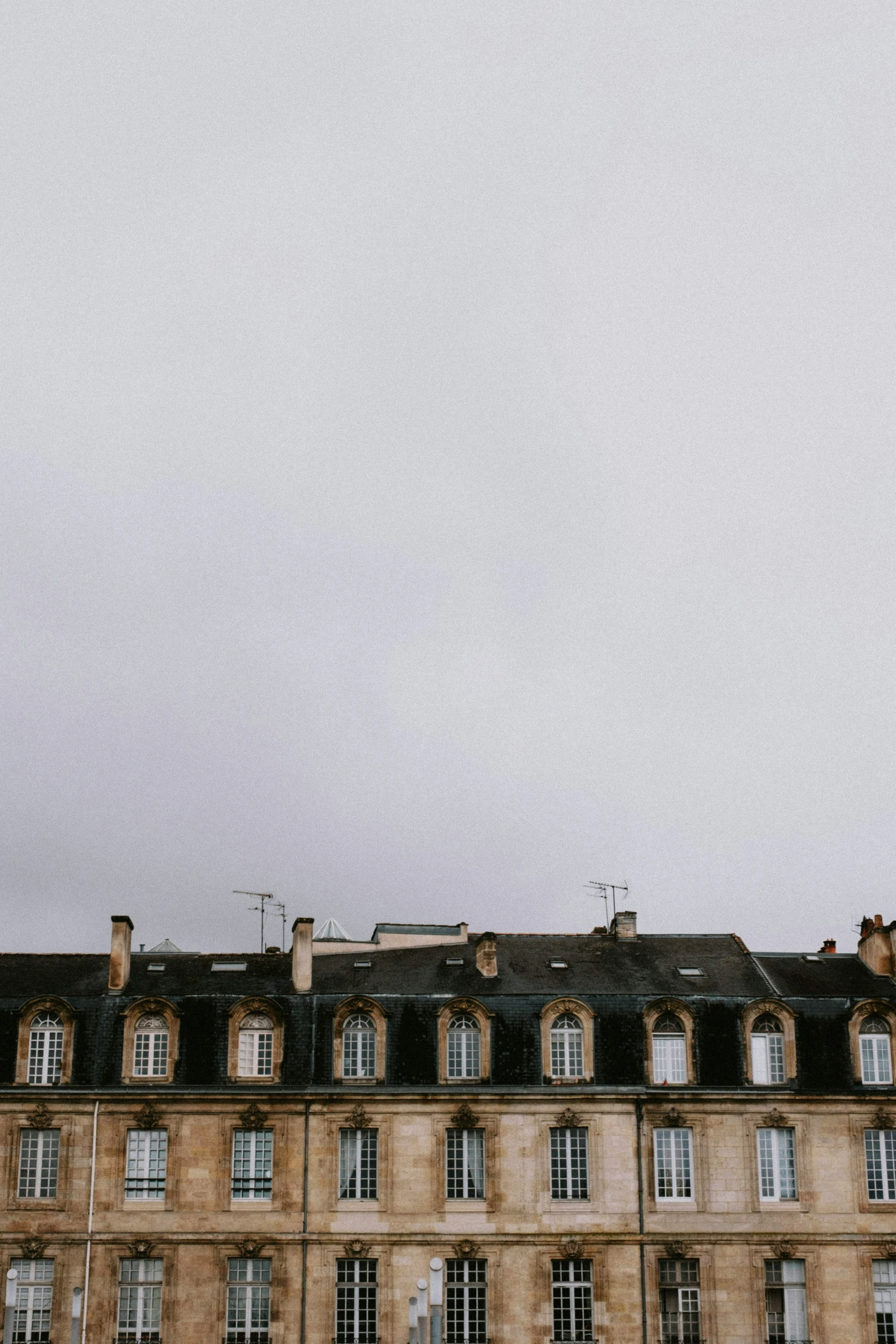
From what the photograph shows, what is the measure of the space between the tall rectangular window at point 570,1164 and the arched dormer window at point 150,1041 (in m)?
11.8

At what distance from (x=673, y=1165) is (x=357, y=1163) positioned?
9524 millimetres

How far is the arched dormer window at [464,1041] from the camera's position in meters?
44.9

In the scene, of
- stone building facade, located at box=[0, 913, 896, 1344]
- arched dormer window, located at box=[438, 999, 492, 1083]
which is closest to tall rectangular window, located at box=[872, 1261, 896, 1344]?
stone building facade, located at box=[0, 913, 896, 1344]

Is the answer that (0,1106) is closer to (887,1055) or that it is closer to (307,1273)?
(307,1273)

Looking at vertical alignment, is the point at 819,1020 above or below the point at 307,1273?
above

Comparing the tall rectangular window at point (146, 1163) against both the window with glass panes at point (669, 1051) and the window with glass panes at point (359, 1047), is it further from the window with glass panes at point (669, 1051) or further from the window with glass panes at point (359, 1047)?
the window with glass panes at point (669, 1051)

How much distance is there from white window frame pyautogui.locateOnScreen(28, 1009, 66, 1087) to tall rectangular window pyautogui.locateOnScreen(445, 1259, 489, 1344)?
43.2ft

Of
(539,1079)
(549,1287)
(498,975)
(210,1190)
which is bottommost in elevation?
(549,1287)

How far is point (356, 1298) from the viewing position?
4294 centimetres

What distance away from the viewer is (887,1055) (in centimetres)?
4522

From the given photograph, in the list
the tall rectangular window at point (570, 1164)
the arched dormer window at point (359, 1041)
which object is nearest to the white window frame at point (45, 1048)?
the arched dormer window at point (359, 1041)

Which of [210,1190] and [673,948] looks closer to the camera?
[210,1190]

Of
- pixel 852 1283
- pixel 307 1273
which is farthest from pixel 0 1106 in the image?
pixel 852 1283

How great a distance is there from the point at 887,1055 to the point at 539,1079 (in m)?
10.8
